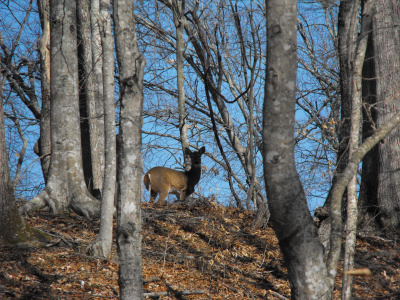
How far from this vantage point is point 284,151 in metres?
3.99

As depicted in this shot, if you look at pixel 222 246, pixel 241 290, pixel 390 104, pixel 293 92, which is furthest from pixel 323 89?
Answer: pixel 293 92

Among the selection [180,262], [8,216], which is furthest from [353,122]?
[8,216]

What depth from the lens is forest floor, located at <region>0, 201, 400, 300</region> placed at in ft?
17.7

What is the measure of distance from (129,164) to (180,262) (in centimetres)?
285

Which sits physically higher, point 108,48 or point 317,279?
point 108,48

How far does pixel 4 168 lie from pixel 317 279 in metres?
4.72

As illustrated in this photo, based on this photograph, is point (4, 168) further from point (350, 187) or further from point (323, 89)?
point (323, 89)

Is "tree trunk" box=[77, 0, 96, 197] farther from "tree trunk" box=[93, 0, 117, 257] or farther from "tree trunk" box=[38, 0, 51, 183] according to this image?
"tree trunk" box=[93, 0, 117, 257]

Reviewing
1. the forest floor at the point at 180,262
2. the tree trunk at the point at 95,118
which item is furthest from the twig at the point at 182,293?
the tree trunk at the point at 95,118

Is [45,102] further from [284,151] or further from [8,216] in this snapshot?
[284,151]

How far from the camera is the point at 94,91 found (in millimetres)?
10133

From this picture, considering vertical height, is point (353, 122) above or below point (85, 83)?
below

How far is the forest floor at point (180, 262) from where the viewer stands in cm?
541

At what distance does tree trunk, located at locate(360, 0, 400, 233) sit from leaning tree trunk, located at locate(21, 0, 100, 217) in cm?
506
